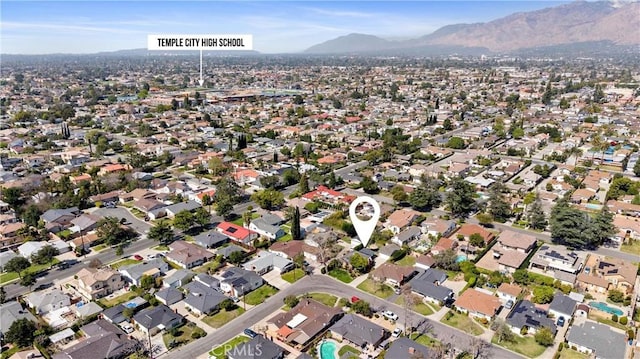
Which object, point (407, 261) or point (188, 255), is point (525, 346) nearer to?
point (407, 261)

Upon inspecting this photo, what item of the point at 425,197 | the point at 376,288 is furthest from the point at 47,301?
the point at 425,197

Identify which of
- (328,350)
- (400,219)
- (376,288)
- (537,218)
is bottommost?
(328,350)

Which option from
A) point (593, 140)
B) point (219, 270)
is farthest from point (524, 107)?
point (219, 270)

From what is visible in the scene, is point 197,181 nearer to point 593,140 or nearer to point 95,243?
point 95,243

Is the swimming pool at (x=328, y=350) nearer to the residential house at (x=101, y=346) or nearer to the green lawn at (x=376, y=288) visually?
the green lawn at (x=376, y=288)

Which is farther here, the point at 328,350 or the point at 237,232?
the point at 237,232

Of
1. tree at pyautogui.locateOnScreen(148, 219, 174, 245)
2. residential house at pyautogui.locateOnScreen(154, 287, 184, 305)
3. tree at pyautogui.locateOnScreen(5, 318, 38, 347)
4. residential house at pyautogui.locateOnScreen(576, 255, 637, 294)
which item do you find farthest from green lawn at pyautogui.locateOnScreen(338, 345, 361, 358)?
tree at pyautogui.locateOnScreen(148, 219, 174, 245)

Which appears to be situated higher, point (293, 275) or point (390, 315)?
point (293, 275)

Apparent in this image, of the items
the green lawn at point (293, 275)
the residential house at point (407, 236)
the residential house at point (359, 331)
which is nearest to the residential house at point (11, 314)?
the green lawn at point (293, 275)
